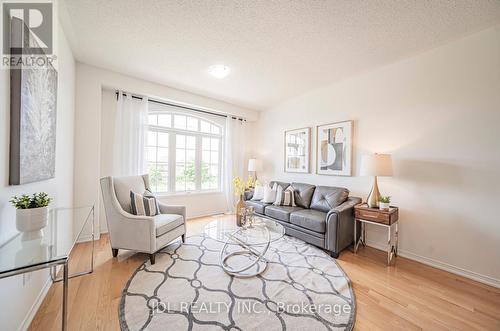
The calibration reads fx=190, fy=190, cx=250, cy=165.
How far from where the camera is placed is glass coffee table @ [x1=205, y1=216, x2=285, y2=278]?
6.83 feet

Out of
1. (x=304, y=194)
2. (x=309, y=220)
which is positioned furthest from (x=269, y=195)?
(x=309, y=220)

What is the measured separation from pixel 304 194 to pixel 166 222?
228 centimetres

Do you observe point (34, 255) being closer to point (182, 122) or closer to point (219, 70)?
point (219, 70)

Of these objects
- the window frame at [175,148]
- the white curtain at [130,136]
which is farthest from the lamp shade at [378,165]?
the white curtain at [130,136]

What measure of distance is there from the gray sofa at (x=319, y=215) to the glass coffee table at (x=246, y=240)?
61 cm

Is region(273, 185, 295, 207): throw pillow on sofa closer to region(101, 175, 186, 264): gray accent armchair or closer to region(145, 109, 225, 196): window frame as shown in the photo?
region(145, 109, 225, 196): window frame

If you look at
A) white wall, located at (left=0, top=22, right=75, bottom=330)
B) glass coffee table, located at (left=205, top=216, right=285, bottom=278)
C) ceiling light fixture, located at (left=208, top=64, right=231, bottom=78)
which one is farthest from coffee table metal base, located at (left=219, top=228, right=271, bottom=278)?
ceiling light fixture, located at (left=208, top=64, right=231, bottom=78)

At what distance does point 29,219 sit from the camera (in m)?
1.16

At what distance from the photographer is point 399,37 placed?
Answer: 2.13 m

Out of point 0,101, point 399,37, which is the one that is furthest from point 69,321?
point 399,37

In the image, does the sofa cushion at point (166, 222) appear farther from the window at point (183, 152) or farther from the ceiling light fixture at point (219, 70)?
the ceiling light fixture at point (219, 70)

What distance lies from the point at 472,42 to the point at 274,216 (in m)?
3.23

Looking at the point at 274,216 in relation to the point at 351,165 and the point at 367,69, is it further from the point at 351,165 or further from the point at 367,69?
the point at 367,69

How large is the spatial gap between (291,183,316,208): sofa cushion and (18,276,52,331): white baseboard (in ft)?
10.6
